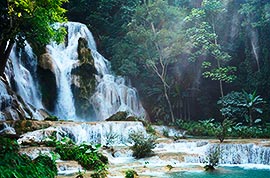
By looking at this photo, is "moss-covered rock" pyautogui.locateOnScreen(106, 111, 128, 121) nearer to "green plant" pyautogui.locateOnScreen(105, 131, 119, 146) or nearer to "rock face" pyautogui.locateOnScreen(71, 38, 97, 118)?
"green plant" pyautogui.locateOnScreen(105, 131, 119, 146)

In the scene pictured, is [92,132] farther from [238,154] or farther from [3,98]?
[238,154]

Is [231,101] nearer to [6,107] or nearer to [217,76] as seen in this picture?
[217,76]

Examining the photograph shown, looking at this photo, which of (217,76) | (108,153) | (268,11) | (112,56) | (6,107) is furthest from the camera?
(112,56)

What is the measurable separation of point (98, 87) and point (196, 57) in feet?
25.2

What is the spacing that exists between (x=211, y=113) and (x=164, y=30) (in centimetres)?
716

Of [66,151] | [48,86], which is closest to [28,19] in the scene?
[66,151]

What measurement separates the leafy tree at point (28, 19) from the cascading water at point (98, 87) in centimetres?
867

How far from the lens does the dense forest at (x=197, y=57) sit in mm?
22109

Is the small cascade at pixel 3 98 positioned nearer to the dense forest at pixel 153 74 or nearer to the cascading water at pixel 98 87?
the dense forest at pixel 153 74

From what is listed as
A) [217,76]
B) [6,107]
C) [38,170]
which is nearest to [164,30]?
[217,76]

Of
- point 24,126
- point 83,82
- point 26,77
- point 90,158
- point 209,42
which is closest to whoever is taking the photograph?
point 90,158

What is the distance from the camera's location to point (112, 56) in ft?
87.7

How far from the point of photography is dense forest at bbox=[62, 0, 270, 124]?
22312 millimetres

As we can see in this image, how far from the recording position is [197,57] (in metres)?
24.6
